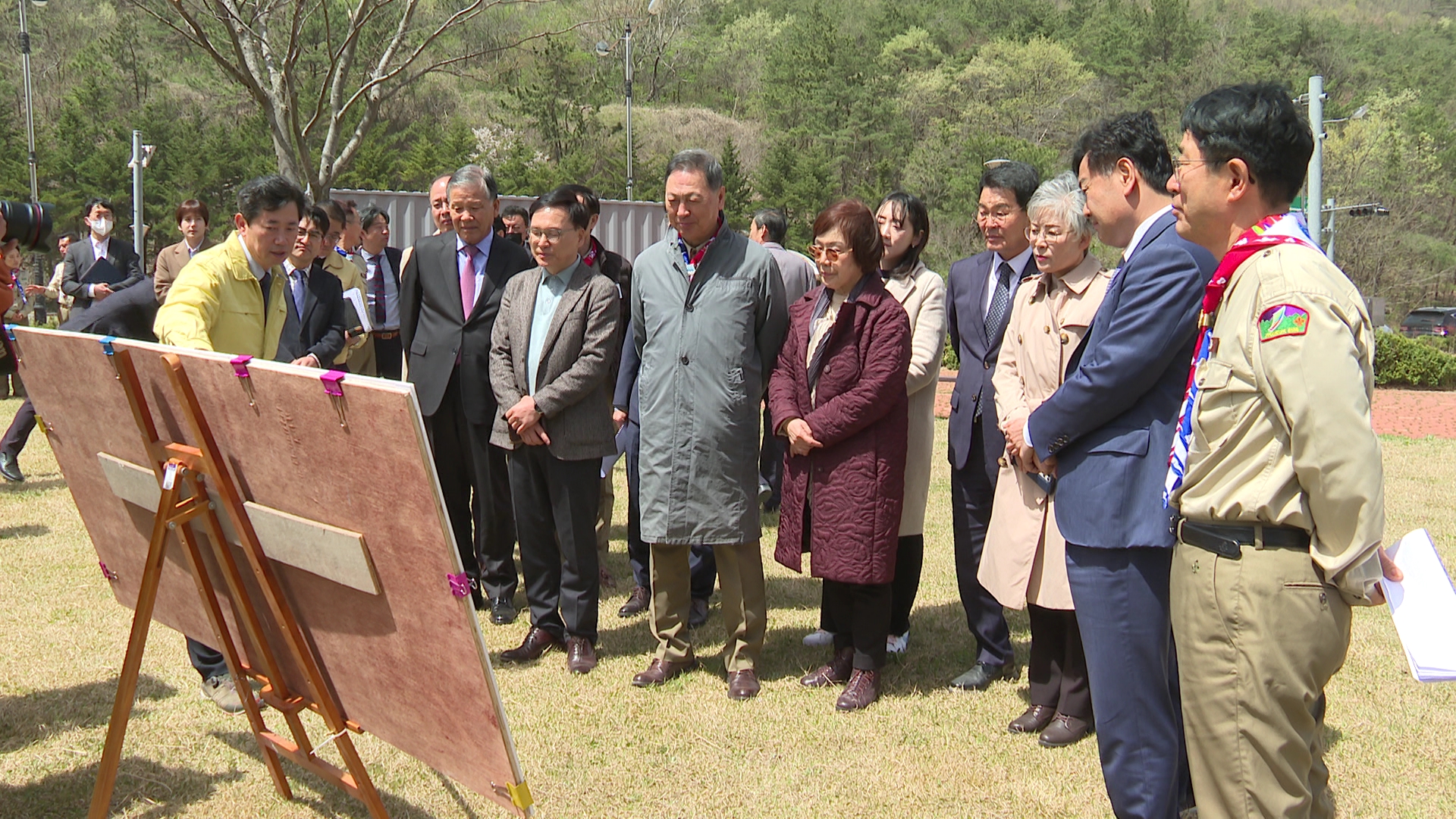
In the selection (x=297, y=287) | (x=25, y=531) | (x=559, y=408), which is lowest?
(x=25, y=531)

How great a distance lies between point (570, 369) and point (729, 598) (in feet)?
3.81

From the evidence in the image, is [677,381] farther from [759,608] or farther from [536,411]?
[759,608]

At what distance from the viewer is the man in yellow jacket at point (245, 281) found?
3484 mm

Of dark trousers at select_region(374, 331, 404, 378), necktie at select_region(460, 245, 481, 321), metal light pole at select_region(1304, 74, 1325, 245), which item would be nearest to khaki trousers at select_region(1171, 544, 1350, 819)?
necktie at select_region(460, 245, 481, 321)

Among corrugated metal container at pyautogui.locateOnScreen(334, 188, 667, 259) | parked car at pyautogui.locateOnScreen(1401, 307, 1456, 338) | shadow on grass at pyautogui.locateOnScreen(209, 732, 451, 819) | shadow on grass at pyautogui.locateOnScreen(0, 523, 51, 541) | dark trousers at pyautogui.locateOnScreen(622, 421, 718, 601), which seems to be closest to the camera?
shadow on grass at pyautogui.locateOnScreen(209, 732, 451, 819)

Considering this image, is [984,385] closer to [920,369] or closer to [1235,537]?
[920,369]

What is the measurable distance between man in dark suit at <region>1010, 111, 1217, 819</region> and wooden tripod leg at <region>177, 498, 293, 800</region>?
2226 millimetres

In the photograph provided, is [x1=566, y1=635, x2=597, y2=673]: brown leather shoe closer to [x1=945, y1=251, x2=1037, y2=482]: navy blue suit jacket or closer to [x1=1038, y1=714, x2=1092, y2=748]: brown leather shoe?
[x1=945, y1=251, x2=1037, y2=482]: navy blue suit jacket

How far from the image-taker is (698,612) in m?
5.39

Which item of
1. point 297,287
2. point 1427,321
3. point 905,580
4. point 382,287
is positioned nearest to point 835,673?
point 905,580

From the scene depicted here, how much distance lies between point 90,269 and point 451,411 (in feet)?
18.0

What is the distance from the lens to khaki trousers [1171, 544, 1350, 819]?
83.7 inches

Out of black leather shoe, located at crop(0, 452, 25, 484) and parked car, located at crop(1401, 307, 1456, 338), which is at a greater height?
black leather shoe, located at crop(0, 452, 25, 484)

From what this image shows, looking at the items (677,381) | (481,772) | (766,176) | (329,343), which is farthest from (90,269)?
(766,176)
